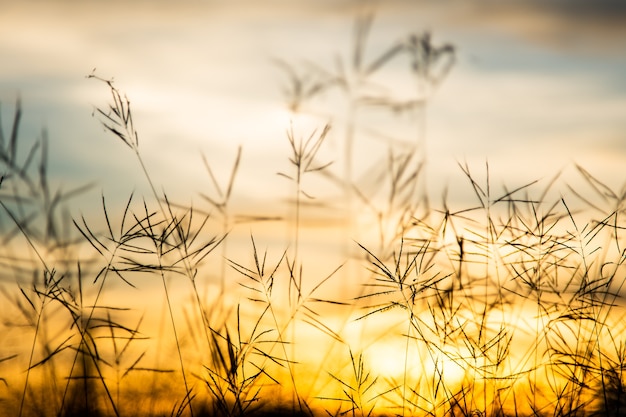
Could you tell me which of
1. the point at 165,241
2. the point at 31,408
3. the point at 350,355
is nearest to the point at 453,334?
the point at 350,355

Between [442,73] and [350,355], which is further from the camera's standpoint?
[442,73]

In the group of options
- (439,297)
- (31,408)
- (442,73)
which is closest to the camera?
(31,408)

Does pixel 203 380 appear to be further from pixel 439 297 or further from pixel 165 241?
pixel 439 297

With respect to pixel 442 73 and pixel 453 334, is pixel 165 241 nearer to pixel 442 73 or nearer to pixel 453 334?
pixel 453 334

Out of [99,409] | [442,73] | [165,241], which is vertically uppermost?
[442,73]

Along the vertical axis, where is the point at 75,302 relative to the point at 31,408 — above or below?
above

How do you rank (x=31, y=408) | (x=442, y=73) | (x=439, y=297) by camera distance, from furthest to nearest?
(x=442, y=73) < (x=439, y=297) < (x=31, y=408)

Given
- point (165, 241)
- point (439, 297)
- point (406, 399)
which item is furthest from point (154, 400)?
point (439, 297)

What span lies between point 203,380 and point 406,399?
60cm

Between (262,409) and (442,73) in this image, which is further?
(442,73)

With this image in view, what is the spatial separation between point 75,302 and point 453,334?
1110 mm

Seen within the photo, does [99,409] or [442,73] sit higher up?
[442,73]

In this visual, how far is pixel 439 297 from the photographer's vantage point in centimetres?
232

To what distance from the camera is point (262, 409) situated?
2240 millimetres
